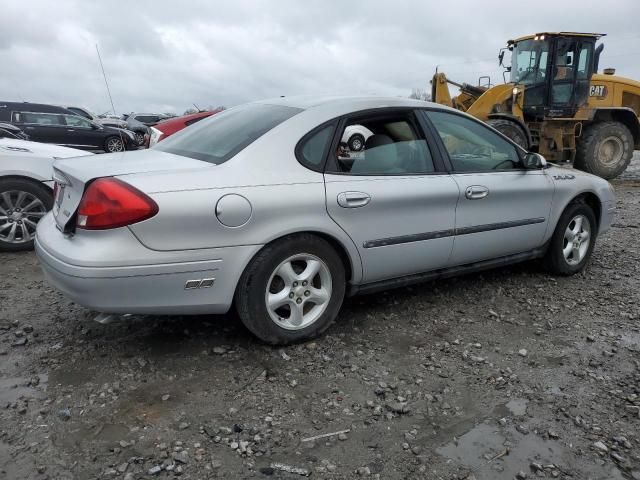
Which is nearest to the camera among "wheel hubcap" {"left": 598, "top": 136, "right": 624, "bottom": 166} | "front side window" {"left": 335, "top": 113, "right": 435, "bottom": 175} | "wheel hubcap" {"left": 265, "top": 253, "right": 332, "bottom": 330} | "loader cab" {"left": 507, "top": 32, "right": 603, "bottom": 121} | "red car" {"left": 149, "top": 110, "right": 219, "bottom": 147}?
"wheel hubcap" {"left": 265, "top": 253, "right": 332, "bottom": 330}

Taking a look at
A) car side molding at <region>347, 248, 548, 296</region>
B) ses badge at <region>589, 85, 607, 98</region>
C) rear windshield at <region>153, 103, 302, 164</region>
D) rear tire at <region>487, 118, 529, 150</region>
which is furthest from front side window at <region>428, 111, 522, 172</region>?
ses badge at <region>589, 85, 607, 98</region>

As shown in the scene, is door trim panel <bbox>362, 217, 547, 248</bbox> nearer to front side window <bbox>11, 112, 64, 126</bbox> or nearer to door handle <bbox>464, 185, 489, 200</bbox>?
door handle <bbox>464, 185, 489, 200</bbox>

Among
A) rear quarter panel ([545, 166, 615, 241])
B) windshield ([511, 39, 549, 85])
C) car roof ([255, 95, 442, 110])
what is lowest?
rear quarter panel ([545, 166, 615, 241])

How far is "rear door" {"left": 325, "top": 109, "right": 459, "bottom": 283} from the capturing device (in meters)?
3.25

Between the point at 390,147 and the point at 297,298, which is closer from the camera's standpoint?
the point at 297,298

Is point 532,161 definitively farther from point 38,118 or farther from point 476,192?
point 38,118

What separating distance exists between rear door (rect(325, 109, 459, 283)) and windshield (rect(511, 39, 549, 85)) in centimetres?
827

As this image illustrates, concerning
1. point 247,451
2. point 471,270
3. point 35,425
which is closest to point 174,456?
point 247,451

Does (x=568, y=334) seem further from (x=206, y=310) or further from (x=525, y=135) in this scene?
(x=525, y=135)

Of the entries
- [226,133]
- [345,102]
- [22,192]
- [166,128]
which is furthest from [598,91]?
[22,192]

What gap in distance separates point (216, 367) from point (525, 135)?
865cm

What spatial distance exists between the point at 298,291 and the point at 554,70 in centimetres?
950

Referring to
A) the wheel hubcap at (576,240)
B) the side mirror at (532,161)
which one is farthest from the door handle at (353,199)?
the wheel hubcap at (576,240)

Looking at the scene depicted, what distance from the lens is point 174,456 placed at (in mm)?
2256
